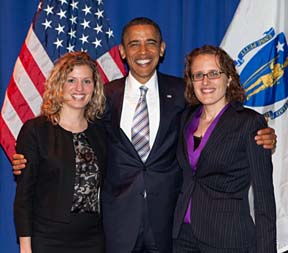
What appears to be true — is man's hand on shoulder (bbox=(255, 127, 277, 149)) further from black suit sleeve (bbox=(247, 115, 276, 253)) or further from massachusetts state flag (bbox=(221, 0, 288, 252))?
massachusetts state flag (bbox=(221, 0, 288, 252))

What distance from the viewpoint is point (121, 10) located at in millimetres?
3648

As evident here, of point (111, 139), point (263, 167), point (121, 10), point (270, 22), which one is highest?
point (121, 10)

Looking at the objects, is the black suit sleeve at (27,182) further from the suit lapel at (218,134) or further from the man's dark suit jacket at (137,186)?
the suit lapel at (218,134)

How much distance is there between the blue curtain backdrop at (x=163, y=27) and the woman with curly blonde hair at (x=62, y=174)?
113cm

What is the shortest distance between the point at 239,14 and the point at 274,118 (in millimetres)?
727

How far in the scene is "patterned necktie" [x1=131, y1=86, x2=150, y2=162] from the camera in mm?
2682

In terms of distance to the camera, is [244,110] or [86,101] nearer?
[244,110]

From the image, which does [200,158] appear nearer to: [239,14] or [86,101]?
[86,101]

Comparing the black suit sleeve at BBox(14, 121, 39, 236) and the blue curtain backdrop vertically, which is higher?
the blue curtain backdrop

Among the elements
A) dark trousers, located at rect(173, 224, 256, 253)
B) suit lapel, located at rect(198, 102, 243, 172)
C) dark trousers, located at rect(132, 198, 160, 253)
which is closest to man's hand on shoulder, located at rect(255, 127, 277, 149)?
suit lapel, located at rect(198, 102, 243, 172)

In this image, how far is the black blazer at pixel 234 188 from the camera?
2.28m

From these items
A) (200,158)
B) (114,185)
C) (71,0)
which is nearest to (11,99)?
(71,0)

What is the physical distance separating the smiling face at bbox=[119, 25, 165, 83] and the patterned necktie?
151mm

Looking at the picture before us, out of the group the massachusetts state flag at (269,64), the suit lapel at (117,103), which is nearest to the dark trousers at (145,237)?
the suit lapel at (117,103)
